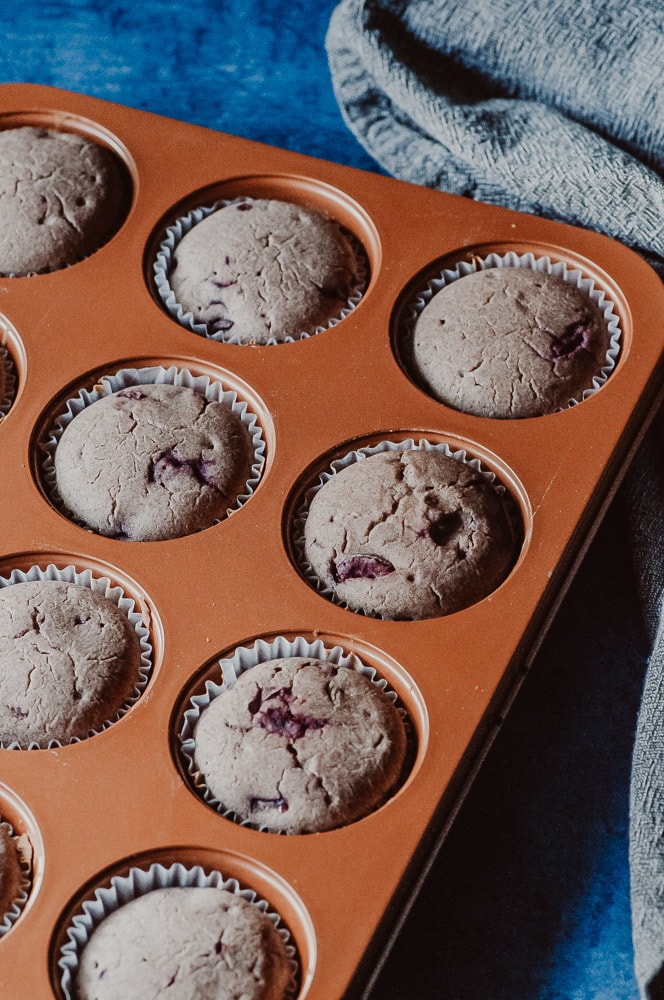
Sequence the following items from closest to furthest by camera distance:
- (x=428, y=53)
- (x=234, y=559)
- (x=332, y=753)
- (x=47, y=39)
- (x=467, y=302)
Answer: (x=332, y=753) < (x=234, y=559) < (x=467, y=302) < (x=428, y=53) < (x=47, y=39)

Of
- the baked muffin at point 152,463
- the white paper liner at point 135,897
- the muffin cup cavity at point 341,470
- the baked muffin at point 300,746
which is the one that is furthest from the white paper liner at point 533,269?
the white paper liner at point 135,897

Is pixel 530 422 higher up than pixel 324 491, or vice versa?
pixel 530 422

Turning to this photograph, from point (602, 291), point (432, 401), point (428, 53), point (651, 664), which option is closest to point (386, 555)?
point (432, 401)

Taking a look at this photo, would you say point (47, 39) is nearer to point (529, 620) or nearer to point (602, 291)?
point (602, 291)

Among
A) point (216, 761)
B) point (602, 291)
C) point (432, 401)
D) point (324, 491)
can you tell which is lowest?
point (216, 761)

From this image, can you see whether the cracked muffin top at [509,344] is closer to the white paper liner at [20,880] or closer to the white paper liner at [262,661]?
the white paper liner at [262,661]

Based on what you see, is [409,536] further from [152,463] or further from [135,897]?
[135,897]
